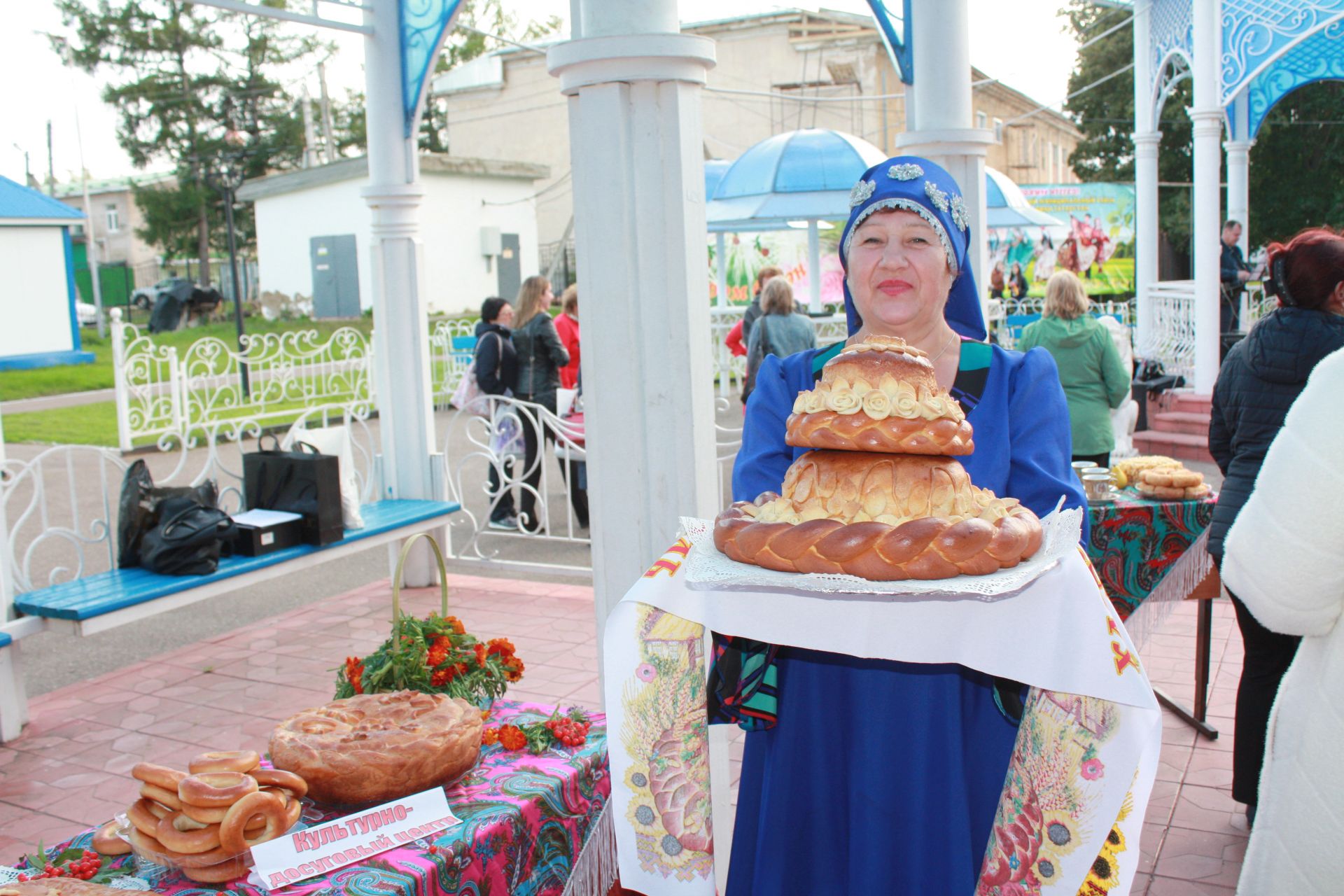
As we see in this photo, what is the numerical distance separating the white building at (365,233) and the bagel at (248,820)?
84.4 feet

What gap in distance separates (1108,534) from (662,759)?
349 centimetres

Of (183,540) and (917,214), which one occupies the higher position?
(917,214)

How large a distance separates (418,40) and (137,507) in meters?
3.36

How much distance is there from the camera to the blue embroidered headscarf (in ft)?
7.08

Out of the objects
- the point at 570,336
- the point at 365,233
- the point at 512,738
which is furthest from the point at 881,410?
the point at 365,233

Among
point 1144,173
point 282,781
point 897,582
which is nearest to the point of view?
point 897,582

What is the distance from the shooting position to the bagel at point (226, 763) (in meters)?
2.18

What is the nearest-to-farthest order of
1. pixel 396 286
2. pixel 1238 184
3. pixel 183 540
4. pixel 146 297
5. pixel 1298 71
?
pixel 183 540 → pixel 396 286 → pixel 1298 71 → pixel 1238 184 → pixel 146 297

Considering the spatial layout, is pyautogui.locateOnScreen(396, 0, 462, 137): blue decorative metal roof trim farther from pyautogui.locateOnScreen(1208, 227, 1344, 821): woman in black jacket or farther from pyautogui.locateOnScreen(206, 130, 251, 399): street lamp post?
pyautogui.locateOnScreen(206, 130, 251, 399): street lamp post

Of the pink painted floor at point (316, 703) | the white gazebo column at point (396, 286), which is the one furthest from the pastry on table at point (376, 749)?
the white gazebo column at point (396, 286)

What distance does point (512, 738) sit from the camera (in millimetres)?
2592

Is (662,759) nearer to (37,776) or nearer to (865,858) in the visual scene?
(865,858)

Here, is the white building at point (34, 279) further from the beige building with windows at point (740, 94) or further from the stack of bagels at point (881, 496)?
the stack of bagels at point (881, 496)

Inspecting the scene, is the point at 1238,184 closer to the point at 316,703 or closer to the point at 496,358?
the point at 496,358
